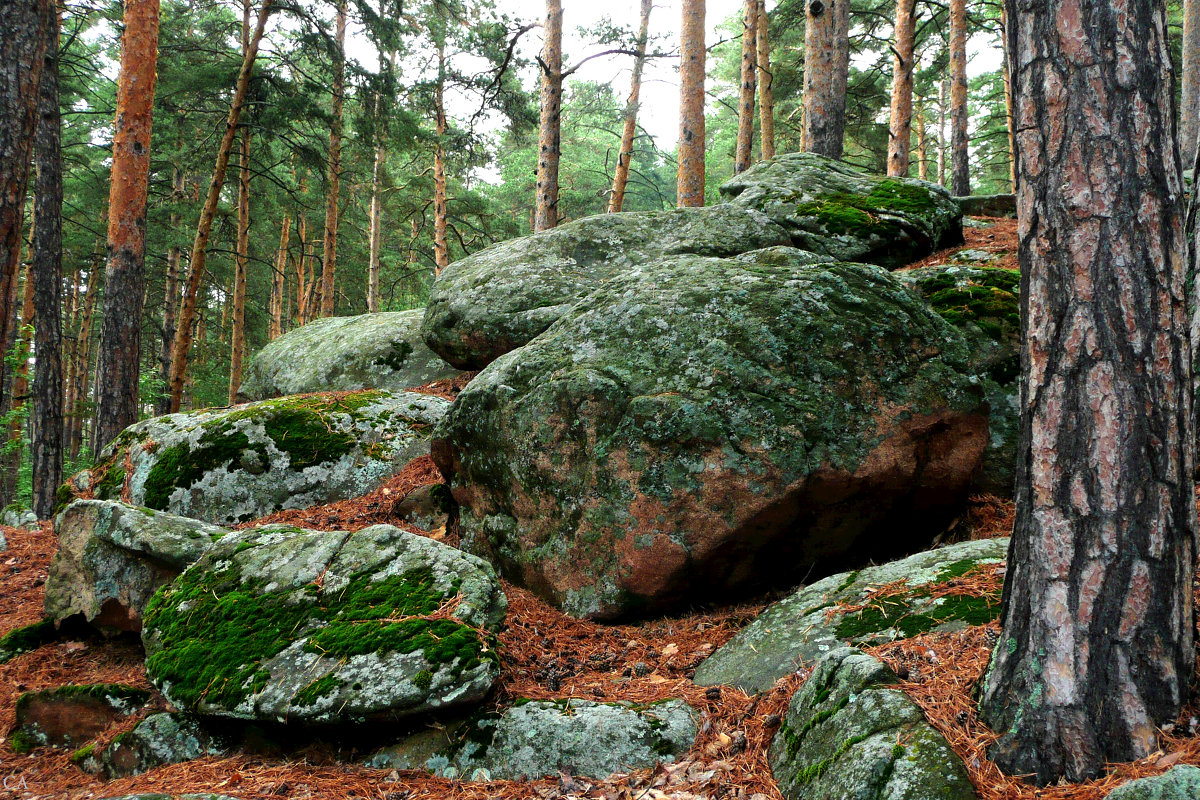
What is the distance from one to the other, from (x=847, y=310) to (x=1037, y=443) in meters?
2.65

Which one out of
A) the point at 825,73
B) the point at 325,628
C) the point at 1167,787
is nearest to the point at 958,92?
the point at 825,73

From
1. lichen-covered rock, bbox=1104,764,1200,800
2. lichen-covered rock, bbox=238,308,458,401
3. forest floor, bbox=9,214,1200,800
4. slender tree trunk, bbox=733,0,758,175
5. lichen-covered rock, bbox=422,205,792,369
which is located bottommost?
forest floor, bbox=9,214,1200,800

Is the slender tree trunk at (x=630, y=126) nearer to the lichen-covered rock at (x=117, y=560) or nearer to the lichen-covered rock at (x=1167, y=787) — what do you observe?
the lichen-covered rock at (x=117, y=560)

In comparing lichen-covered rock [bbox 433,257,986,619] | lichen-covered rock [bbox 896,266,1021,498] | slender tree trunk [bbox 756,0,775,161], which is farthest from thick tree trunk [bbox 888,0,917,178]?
lichen-covered rock [bbox 433,257,986,619]

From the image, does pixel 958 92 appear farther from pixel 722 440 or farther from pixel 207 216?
pixel 207 216

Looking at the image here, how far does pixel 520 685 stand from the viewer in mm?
3582

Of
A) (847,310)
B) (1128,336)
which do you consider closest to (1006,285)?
(847,310)

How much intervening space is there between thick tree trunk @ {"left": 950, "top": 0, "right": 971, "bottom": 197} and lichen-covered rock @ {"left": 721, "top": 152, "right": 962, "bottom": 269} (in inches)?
277

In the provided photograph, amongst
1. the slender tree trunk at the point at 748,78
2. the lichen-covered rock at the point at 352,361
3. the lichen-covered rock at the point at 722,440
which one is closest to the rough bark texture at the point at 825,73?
the slender tree trunk at the point at 748,78

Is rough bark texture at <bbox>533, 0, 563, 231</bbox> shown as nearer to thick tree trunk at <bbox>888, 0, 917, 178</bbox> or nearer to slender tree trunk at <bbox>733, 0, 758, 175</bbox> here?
slender tree trunk at <bbox>733, 0, 758, 175</bbox>

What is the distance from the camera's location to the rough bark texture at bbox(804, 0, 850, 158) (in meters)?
10.1

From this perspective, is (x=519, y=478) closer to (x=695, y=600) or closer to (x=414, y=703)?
(x=695, y=600)

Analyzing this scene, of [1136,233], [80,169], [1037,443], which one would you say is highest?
[80,169]

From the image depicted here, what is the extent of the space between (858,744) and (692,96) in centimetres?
1031
